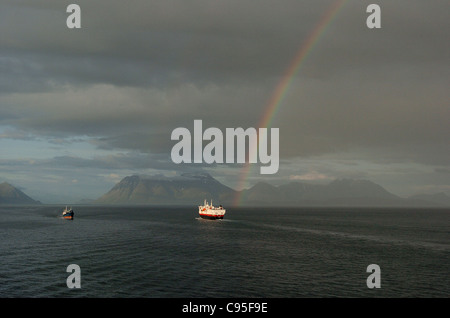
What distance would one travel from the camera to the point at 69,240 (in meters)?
113

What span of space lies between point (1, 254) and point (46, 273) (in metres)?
30.8

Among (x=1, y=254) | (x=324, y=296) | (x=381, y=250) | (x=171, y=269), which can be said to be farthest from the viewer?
(x=381, y=250)
